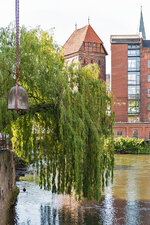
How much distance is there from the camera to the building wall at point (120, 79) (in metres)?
54.2

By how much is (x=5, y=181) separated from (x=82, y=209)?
3.38 m

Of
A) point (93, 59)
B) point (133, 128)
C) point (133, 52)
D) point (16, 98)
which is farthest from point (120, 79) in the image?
point (16, 98)

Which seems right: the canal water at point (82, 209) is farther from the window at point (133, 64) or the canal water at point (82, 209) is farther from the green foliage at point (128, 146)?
the window at point (133, 64)

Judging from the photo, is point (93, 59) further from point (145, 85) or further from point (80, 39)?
point (145, 85)

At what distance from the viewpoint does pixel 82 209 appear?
1443 cm

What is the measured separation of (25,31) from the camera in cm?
1241

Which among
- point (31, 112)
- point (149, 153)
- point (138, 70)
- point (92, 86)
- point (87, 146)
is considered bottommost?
point (149, 153)

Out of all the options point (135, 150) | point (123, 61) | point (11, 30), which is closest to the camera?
point (11, 30)

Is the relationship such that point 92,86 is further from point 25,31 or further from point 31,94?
point 25,31

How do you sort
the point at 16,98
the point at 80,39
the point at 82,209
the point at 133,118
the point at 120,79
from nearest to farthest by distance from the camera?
the point at 16,98 → the point at 82,209 → the point at 120,79 → the point at 133,118 → the point at 80,39

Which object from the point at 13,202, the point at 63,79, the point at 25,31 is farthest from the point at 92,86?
the point at 13,202

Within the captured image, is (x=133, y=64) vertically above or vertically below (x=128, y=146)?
above

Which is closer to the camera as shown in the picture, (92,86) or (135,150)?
(92,86)

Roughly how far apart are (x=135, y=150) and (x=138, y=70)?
15193 mm
